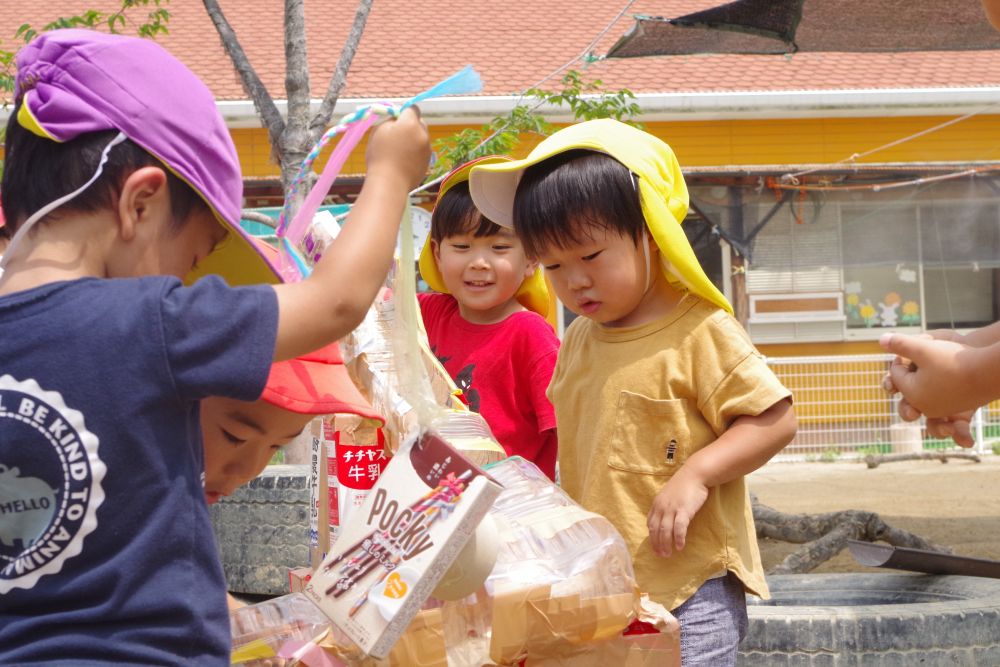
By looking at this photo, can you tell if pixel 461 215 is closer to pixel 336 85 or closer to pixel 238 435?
pixel 238 435

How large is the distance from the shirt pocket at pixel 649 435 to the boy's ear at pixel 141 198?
4.17ft

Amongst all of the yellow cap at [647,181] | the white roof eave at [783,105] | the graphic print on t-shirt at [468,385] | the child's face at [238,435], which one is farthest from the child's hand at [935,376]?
the white roof eave at [783,105]

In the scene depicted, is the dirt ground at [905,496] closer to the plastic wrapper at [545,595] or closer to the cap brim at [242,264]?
the plastic wrapper at [545,595]

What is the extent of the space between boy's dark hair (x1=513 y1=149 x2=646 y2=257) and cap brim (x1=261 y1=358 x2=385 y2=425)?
0.88 m

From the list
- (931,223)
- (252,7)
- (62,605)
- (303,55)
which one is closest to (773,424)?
(62,605)

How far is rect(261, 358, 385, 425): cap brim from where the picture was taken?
1.64 meters

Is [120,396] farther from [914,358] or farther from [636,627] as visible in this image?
[914,358]

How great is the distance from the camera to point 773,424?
94.2 inches

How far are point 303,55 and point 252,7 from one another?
9.30m

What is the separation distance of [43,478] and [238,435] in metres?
0.38

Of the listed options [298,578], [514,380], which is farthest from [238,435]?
[514,380]

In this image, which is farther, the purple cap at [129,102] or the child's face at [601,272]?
the child's face at [601,272]

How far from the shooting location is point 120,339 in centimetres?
135

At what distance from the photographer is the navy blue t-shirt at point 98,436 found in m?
1.35
